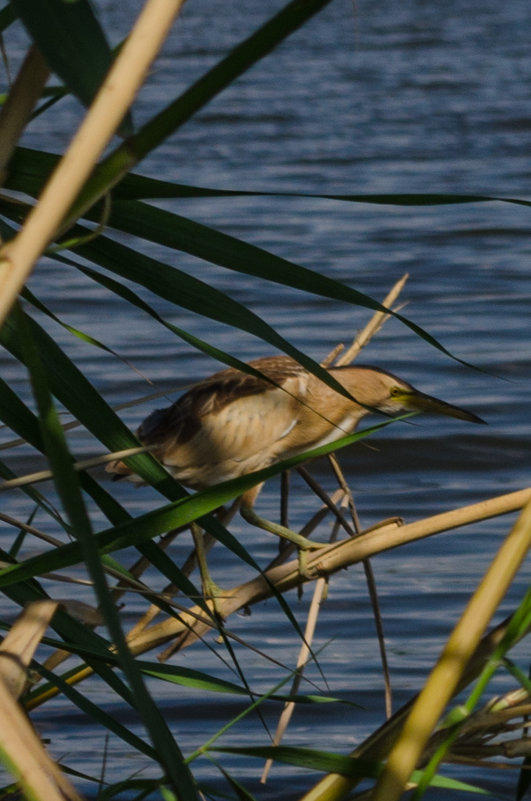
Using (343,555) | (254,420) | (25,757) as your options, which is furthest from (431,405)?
(25,757)

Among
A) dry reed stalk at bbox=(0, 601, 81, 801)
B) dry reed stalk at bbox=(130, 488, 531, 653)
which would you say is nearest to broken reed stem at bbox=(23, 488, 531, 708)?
dry reed stalk at bbox=(130, 488, 531, 653)

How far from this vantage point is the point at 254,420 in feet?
12.3

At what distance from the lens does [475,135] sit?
1466 centimetres

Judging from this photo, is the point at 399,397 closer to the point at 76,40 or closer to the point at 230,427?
the point at 230,427

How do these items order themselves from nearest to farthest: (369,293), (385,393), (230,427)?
1. (385,393)
2. (230,427)
3. (369,293)

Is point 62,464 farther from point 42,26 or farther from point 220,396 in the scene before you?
point 220,396

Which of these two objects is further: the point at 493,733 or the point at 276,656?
the point at 276,656

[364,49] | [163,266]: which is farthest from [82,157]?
[364,49]

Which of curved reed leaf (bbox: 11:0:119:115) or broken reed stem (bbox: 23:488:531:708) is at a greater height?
broken reed stem (bbox: 23:488:531:708)

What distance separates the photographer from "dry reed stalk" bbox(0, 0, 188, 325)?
36.4 inches

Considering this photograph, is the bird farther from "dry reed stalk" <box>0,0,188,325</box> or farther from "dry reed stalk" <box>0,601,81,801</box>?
"dry reed stalk" <box>0,0,188,325</box>

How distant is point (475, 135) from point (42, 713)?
11198 mm

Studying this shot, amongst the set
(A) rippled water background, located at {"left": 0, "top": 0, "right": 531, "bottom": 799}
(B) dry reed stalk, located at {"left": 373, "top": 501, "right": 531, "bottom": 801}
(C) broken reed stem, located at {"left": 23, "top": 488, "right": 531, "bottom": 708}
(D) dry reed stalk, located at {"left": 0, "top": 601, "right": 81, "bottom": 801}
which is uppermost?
(A) rippled water background, located at {"left": 0, "top": 0, "right": 531, "bottom": 799}

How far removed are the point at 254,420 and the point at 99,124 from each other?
281 cm
